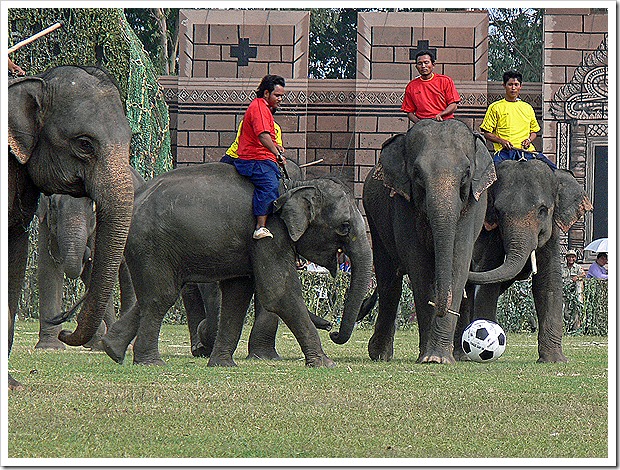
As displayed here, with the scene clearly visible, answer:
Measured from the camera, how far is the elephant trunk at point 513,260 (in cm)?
1328

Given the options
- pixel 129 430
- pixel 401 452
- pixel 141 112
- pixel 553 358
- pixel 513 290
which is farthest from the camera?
pixel 141 112

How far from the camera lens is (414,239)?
1288cm

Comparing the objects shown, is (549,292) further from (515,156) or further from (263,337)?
(263,337)

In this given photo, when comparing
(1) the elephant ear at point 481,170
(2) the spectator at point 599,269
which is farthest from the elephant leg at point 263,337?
(2) the spectator at point 599,269

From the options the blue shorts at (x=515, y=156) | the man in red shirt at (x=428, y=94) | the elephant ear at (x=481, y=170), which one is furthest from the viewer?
the blue shorts at (x=515, y=156)

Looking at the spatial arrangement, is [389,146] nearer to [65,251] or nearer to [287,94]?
[65,251]

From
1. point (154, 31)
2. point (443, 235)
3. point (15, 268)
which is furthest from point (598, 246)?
point (15, 268)

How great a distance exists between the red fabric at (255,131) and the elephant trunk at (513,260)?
2.49 meters

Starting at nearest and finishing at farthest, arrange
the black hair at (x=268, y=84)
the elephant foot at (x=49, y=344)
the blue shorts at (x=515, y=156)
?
the black hair at (x=268, y=84) → the blue shorts at (x=515, y=156) → the elephant foot at (x=49, y=344)

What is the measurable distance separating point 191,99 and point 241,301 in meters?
16.5

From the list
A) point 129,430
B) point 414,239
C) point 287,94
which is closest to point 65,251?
point 414,239

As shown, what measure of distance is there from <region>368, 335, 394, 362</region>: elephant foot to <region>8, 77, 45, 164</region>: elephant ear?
5872 mm

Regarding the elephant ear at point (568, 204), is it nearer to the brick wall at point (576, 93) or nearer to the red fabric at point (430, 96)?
the red fabric at point (430, 96)

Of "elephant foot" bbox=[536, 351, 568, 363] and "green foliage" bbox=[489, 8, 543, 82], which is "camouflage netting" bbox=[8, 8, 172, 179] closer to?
"elephant foot" bbox=[536, 351, 568, 363]
